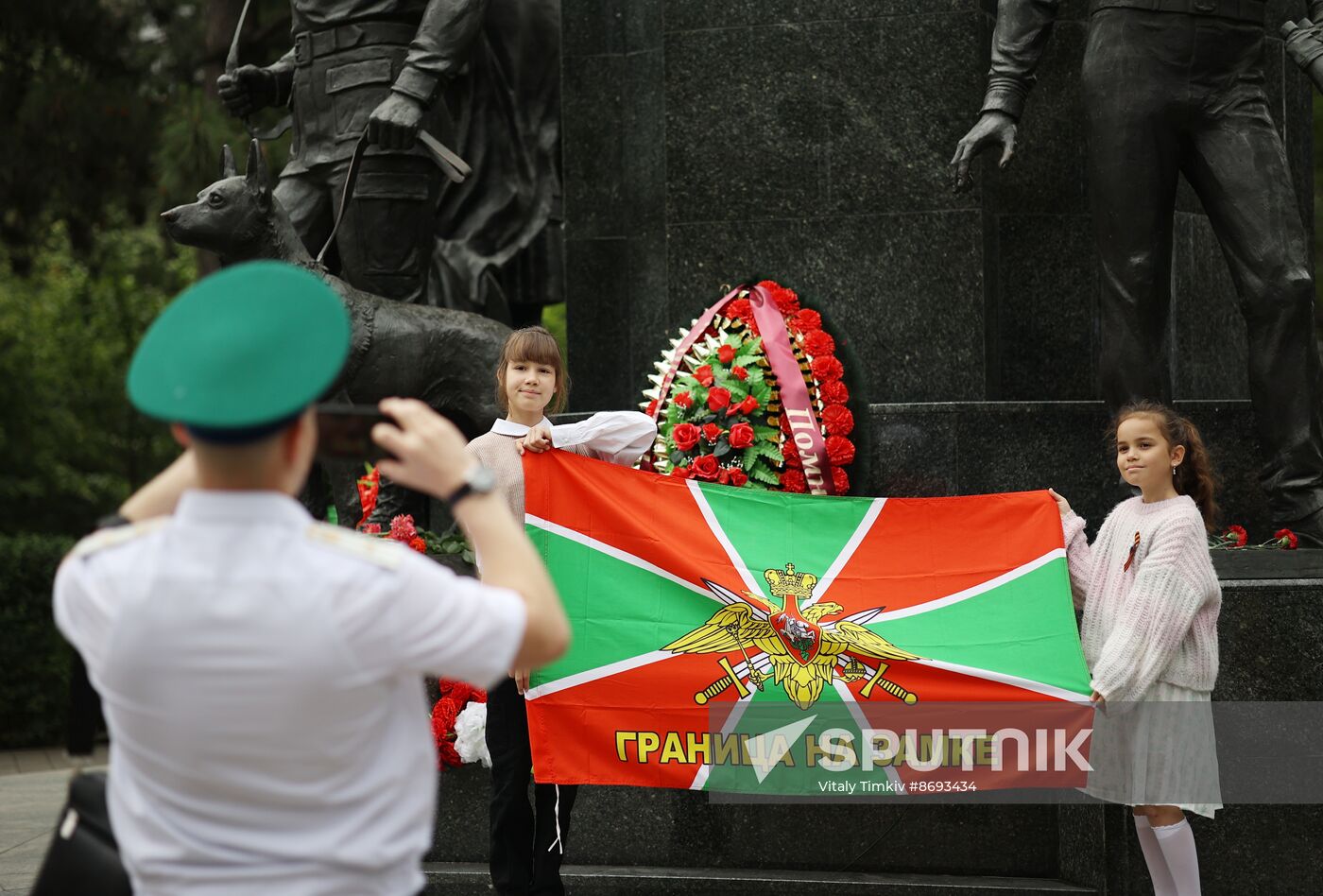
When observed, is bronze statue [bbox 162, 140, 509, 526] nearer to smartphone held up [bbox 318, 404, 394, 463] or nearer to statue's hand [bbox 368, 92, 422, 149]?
statue's hand [bbox 368, 92, 422, 149]

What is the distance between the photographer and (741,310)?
25.8 feet

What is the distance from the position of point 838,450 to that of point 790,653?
58.7 inches

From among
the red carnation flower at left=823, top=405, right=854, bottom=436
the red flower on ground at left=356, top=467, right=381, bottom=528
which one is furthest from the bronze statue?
the red carnation flower at left=823, top=405, right=854, bottom=436

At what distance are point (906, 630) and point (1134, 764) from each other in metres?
0.94

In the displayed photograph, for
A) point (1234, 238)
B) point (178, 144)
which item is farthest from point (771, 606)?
point (178, 144)

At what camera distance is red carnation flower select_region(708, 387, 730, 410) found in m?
7.36

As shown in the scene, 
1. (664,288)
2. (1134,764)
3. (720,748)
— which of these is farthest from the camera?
(664,288)

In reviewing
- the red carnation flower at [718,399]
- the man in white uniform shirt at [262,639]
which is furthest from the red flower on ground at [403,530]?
the man in white uniform shirt at [262,639]

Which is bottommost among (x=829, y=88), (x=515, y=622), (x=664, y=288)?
(x=515, y=622)

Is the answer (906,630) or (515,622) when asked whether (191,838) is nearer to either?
(515,622)

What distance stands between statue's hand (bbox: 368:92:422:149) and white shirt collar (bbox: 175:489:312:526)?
6326 millimetres

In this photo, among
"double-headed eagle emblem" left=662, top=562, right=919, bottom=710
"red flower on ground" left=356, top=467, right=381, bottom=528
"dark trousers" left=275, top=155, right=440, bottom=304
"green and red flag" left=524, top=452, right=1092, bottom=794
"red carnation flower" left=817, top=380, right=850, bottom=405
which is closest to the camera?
"green and red flag" left=524, top=452, right=1092, bottom=794

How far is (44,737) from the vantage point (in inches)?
629

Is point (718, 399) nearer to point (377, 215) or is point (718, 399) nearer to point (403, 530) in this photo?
point (403, 530)
